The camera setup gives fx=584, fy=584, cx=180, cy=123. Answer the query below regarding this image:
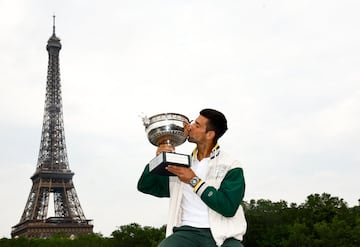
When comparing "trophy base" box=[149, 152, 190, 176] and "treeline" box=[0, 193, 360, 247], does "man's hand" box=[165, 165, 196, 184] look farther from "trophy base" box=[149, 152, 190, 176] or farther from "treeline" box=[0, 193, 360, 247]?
"treeline" box=[0, 193, 360, 247]

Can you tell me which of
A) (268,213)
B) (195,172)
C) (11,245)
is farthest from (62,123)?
(195,172)

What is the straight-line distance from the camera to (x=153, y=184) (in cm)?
614

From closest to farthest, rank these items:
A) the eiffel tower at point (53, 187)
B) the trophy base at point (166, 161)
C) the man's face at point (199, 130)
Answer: the trophy base at point (166, 161) → the man's face at point (199, 130) → the eiffel tower at point (53, 187)

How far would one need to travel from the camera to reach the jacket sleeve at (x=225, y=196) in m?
5.39

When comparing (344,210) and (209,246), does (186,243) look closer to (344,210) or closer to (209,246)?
(209,246)

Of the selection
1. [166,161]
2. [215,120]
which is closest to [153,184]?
[166,161]

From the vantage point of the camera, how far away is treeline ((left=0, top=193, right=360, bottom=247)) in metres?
44.8

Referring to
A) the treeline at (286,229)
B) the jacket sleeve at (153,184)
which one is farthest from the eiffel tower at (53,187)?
the jacket sleeve at (153,184)

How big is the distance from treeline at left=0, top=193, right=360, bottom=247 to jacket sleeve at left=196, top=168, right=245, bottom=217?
40.2 m

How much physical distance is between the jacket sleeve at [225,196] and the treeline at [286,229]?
40216 mm

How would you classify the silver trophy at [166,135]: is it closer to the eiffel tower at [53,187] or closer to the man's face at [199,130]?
the man's face at [199,130]

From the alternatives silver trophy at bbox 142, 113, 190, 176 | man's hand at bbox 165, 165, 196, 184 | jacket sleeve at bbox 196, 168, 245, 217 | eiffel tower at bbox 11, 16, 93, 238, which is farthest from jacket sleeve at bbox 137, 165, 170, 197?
eiffel tower at bbox 11, 16, 93, 238

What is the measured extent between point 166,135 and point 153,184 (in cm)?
60

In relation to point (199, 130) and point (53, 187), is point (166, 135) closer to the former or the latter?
point (199, 130)
